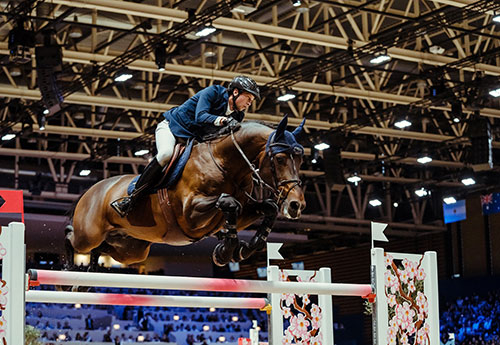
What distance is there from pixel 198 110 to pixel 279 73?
10251mm

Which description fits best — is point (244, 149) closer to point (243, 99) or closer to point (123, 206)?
point (243, 99)

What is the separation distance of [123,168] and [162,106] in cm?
693

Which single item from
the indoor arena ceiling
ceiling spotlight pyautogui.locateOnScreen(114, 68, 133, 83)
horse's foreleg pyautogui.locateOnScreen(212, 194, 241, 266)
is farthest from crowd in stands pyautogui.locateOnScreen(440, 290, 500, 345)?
horse's foreleg pyautogui.locateOnScreen(212, 194, 241, 266)

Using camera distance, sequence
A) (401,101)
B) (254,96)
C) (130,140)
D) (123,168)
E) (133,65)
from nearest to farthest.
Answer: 1. (254,96)
2. (133,65)
3. (401,101)
4. (130,140)
5. (123,168)

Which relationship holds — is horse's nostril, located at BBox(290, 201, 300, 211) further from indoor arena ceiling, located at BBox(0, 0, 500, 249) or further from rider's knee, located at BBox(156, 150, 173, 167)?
indoor arena ceiling, located at BBox(0, 0, 500, 249)

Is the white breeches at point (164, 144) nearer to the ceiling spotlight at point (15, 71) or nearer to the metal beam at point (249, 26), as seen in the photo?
the metal beam at point (249, 26)

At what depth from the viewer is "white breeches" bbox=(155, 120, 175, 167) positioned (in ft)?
17.3

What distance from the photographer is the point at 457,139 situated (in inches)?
758

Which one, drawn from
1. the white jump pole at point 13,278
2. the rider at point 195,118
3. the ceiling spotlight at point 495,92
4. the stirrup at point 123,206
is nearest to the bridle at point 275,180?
the rider at point 195,118

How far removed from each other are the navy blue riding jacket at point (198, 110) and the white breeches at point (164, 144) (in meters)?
0.04

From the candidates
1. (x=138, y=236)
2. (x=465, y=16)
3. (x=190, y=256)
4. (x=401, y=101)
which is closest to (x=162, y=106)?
(x=401, y=101)

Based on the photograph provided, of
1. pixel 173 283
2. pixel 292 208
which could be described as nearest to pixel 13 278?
pixel 173 283

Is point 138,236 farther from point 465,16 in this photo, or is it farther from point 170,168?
point 465,16

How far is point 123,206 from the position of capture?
5.34m
